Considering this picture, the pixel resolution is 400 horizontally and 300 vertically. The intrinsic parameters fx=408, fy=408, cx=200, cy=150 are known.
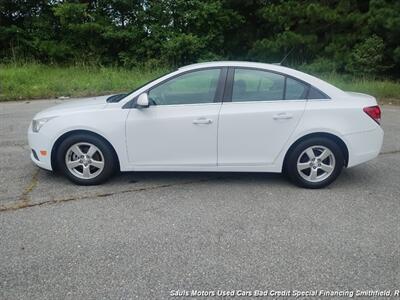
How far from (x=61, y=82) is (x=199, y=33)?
297 inches

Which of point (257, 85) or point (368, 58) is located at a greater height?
point (257, 85)

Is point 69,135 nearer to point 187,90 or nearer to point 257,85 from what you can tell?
point 187,90

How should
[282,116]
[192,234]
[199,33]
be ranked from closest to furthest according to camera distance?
[192,234] → [282,116] → [199,33]

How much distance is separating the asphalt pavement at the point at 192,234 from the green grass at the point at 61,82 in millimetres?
6861

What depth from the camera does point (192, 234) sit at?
3781 mm

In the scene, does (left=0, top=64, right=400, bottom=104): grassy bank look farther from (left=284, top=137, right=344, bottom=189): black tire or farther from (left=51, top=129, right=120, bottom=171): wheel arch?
(left=284, top=137, right=344, bottom=189): black tire

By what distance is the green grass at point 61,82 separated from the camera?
39.1ft

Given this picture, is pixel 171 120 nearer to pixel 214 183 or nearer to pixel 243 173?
pixel 214 183

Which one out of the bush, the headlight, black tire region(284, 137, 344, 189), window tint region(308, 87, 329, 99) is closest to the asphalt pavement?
black tire region(284, 137, 344, 189)

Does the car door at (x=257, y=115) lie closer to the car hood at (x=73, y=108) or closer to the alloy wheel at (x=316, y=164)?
the alloy wheel at (x=316, y=164)

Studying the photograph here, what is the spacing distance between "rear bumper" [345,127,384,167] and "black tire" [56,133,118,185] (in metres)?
2.81

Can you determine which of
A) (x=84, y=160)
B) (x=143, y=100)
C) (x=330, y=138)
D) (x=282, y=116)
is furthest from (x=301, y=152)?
(x=84, y=160)

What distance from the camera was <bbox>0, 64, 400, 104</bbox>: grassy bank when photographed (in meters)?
11.9

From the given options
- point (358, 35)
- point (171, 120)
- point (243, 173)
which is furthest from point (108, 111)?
point (358, 35)
